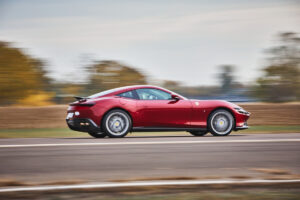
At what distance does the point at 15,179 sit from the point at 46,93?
44.6 feet

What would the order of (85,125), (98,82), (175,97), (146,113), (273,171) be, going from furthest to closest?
(98,82) → (175,97) → (146,113) → (85,125) → (273,171)

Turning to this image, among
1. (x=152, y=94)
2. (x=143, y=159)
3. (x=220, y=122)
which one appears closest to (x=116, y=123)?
(x=152, y=94)

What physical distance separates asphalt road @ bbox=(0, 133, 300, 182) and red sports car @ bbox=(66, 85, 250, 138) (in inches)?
54.0

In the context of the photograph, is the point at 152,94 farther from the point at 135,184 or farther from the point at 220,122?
the point at 135,184

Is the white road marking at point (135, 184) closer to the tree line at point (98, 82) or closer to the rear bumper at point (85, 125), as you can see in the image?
the rear bumper at point (85, 125)

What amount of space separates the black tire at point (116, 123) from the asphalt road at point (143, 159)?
4.30 feet

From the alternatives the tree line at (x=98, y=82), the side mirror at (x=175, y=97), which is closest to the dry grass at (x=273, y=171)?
the side mirror at (x=175, y=97)

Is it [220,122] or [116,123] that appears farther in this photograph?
[220,122]

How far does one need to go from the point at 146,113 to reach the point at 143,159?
3.90 meters

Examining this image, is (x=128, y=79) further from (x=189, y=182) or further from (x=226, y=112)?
(x=189, y=182)

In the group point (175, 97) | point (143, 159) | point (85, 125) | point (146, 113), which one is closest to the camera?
point (143, 159)

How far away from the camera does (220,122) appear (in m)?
11.2

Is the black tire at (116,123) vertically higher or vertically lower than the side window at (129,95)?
lower

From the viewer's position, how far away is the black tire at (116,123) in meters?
10.4
